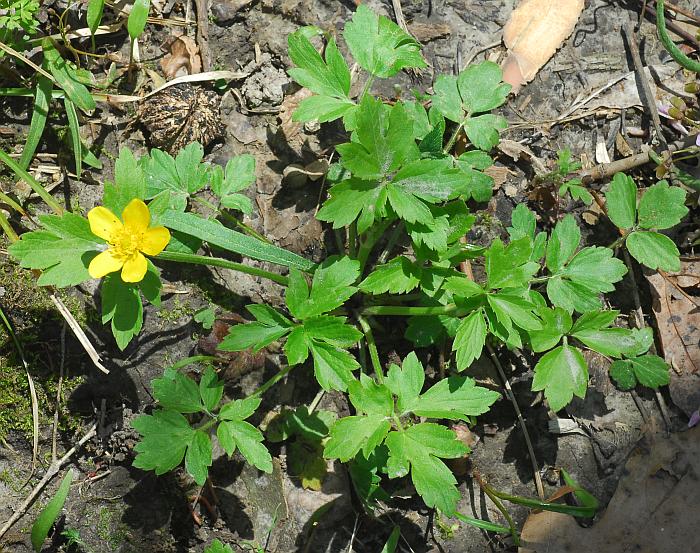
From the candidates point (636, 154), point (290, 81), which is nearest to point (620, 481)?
point (636, 154)

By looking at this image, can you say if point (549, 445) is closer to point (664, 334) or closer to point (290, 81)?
point (664, 334)

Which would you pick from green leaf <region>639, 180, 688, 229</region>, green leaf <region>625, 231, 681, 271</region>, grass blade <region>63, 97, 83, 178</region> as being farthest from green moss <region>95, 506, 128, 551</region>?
green leaf <region>639, 180, 688, 229</region>

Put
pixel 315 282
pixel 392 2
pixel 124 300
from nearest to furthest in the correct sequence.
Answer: pixel 124 300 < pixel 315 282 < pixel 392 2

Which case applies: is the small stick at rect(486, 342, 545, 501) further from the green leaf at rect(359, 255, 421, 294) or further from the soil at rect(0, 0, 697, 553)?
the green leaf at rect(359, 255, 421, 294)

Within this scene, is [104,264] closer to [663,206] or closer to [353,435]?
[353,435]

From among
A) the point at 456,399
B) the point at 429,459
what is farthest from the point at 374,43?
the point at 429,459
